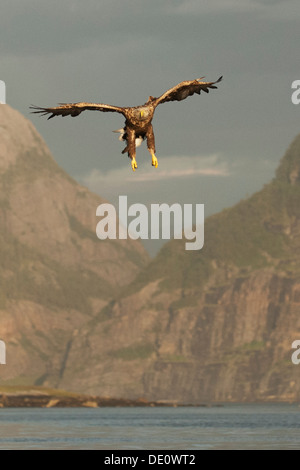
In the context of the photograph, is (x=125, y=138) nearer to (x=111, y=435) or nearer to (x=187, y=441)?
(x=187, y=441)

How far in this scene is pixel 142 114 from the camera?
34.3 metres

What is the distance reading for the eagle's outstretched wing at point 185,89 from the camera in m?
35.8

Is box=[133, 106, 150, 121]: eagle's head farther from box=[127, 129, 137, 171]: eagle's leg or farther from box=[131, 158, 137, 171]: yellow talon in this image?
box=[131, 158, 137, 171]: yellow talon

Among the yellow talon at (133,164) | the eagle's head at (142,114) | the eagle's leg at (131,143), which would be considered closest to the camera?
the yellow talon at (133,164)

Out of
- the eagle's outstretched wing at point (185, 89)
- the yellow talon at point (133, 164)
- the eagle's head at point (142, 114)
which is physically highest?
the eagle's outstretched wing at point (185, 89)

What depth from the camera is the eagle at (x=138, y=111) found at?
113 ft

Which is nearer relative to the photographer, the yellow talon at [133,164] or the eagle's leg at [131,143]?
the yellow talon at [133,164]

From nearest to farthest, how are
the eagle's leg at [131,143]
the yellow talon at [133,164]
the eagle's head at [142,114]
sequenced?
1. the yellow talon at [133,164]
2. the eagle's head at [142,114]
3. the eagle's leg at [131,143]

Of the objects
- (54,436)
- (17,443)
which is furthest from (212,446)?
(54,436)

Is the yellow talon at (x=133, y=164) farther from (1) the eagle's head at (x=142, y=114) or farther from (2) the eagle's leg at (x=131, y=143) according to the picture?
(1) the eagle's head at (x=142, y=114)

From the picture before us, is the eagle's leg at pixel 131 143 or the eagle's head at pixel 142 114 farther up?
the eagle's head at pixel 142 114

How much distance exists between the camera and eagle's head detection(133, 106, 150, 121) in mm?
34312
